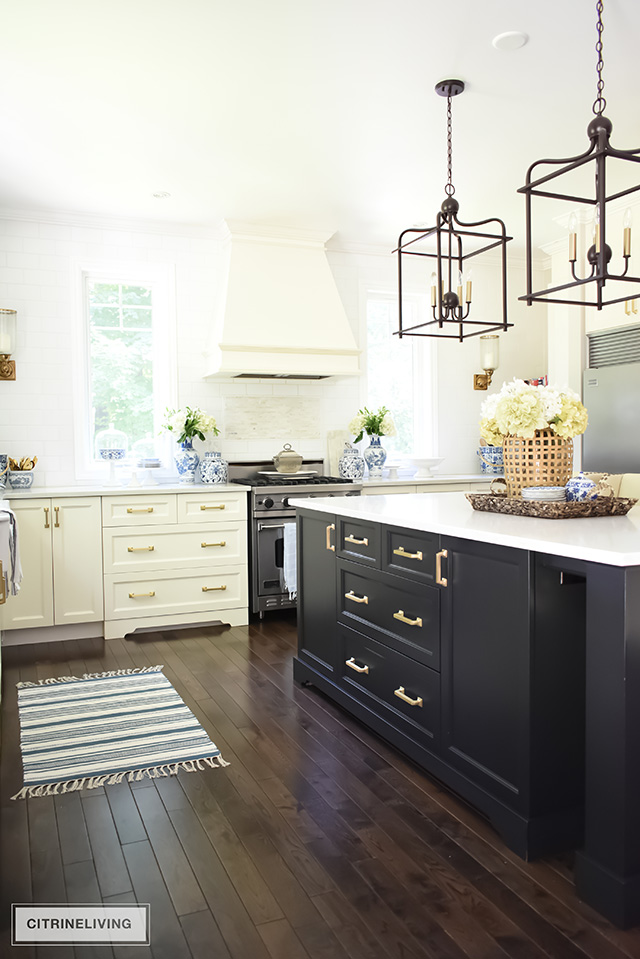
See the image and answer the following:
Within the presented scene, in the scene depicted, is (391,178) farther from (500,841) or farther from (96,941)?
(96,941)

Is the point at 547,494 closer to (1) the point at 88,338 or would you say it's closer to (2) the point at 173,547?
(2) the point at 173,547

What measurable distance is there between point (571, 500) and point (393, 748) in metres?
1.18

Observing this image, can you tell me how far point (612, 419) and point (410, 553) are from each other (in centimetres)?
307

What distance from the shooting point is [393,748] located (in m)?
2.84

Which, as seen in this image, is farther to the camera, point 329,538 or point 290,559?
point 290,559

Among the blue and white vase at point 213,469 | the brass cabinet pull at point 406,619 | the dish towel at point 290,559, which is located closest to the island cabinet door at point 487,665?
the brass cabinet pull at point 406,619

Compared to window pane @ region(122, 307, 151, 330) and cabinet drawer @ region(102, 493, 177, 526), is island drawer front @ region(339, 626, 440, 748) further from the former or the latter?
window pane @ region(122, 307, 151, 330)

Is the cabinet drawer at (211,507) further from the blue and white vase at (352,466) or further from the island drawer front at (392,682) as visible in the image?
the island drawer front at (392,682)

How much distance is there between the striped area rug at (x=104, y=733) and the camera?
267cm

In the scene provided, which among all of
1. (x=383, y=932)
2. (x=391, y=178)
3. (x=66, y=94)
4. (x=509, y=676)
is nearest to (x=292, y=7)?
(x=66, y=94)

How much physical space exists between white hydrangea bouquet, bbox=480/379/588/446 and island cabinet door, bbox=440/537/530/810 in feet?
1.94

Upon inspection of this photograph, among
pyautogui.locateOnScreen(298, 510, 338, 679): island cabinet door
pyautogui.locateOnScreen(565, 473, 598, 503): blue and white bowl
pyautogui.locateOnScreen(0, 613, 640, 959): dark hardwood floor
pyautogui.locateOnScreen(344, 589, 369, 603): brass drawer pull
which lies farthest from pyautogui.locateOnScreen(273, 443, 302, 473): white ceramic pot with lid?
pyautogui.locateOnScreen(565, 473, 598, 503): blue and white bowl

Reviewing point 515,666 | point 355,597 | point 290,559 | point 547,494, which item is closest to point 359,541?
point 355,597

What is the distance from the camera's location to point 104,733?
3037 mm
